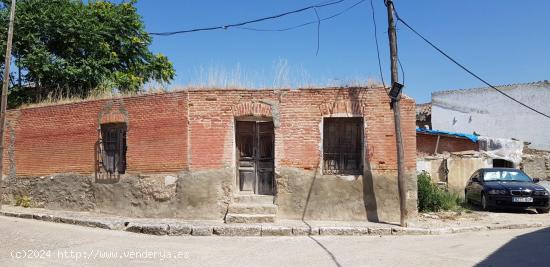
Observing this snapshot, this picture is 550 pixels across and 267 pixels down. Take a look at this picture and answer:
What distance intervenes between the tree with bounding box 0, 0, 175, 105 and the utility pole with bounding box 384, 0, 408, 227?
1233 cm

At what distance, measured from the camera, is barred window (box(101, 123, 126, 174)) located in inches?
538

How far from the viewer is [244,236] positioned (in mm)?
10742

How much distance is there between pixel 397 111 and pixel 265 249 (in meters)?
4.84

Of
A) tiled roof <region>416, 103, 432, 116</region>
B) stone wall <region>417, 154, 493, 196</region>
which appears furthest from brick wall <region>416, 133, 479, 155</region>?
tiled roof <region>416, 103, 432, 116</region>

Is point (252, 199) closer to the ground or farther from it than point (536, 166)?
closer to the ground

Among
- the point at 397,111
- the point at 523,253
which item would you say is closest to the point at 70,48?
the point at 397,111

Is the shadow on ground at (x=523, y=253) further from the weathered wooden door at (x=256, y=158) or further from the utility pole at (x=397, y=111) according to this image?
the weathered wooden door at (x=256, y=158)

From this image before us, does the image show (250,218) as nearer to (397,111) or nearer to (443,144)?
(397,111)

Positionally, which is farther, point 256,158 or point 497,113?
point 497,113

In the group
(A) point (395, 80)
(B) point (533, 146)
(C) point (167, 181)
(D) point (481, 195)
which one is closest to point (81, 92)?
(C) point (167, 181)

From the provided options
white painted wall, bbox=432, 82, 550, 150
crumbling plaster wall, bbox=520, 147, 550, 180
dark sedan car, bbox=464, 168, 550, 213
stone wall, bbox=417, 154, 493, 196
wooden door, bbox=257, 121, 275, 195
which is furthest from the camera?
white painted wall, bbox=432, 82, 550, 150

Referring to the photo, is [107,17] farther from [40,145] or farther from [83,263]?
[83,263]

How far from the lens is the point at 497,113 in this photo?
103ft

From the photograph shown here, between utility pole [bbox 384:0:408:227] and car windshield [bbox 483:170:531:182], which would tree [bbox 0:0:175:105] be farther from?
car windshield [bbox 483:170:531:182]
